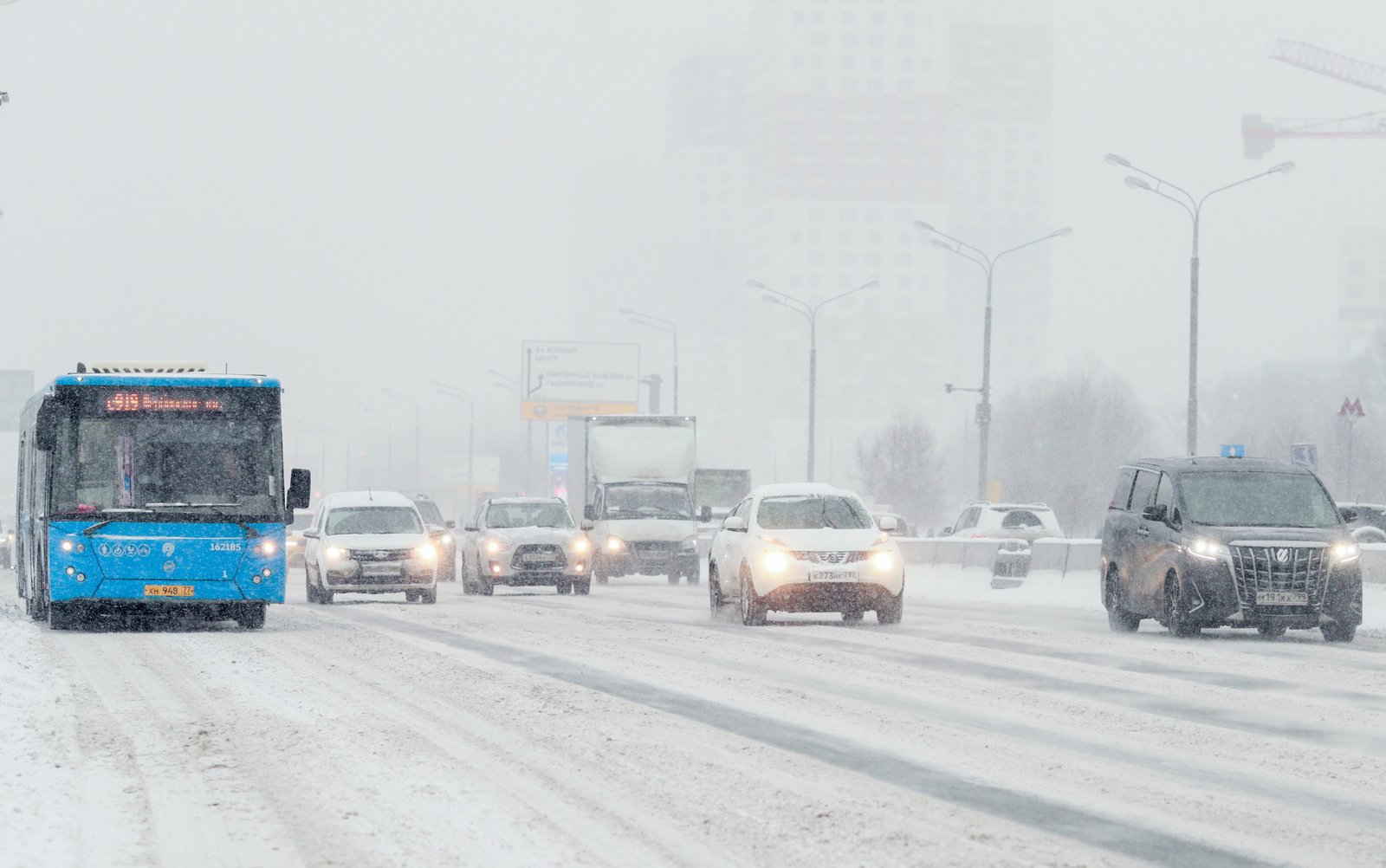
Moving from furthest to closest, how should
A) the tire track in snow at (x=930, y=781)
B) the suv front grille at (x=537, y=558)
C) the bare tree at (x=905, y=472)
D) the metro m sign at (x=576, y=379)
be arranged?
the bare tree at (x=905, y=472) < the metro m sign at (x=576, y=379) < the suv front grille at (x=537, y=558) < the tire track in snow at (x=930, y=781)

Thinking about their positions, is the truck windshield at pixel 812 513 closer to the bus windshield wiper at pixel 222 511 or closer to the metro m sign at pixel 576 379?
the bus windshield wiper at pixel 222 511

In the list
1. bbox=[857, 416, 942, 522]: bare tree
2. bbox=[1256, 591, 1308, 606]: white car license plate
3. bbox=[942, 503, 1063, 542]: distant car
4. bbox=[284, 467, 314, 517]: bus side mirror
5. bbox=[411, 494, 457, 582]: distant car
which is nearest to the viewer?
bbox=[1256, 591, 1308, 606]: white car license plate

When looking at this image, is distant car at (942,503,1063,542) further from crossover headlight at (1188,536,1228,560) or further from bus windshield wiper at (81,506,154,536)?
bus windshield wiper at (81,506,154,536)

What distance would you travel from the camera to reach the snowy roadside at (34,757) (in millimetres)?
7754

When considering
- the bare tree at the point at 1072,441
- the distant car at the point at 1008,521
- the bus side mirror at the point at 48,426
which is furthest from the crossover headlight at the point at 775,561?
the bare tree at the point at 1072,441

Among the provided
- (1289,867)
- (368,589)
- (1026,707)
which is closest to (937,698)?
(1026,707)

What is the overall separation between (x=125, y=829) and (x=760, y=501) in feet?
51.6

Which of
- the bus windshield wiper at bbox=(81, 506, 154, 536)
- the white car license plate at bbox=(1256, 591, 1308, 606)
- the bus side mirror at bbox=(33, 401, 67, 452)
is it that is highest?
the bus side mirror at bbox=(33, 401, 67, 452)

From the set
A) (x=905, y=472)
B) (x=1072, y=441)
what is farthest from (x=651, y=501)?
(x=905, y=472)

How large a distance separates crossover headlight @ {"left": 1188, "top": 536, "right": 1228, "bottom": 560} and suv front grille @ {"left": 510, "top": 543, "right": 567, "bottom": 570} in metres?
14.6

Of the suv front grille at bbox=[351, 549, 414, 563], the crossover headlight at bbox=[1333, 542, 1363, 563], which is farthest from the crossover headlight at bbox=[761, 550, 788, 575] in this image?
the suv front grille at bbox=[351, 549, 414, 563]

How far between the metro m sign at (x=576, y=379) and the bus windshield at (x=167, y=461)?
76895 mm

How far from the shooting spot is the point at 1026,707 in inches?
516

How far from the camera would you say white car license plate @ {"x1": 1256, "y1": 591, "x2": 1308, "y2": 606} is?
20.0m
